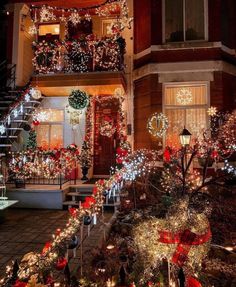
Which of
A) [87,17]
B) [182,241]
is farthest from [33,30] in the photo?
[182,241]

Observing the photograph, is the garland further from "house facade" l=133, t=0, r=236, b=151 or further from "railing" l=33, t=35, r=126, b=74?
"railing" l=33, t=35, r=126, b=74

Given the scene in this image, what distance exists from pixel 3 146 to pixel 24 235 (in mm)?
4448

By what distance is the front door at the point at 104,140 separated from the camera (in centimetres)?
1220

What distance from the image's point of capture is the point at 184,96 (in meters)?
10.9

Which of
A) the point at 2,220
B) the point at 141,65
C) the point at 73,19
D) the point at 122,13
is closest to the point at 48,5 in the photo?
the point at 73,19

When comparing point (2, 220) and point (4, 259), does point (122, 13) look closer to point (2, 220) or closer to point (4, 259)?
point (2, 220)

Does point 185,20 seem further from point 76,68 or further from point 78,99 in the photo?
point 78,99

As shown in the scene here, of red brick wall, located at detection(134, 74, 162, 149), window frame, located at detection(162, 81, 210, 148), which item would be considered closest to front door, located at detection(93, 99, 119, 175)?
red brick wall, located at detection(134, 74, 162, 149)

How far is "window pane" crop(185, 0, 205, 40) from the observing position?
1104cm

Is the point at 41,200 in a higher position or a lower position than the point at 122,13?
lower

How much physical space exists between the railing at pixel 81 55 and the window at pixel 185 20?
6.13ft

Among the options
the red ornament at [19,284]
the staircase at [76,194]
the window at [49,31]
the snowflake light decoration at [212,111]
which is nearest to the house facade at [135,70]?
the snowflake light decoration at [212,111]

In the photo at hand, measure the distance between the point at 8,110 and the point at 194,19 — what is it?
24.6ft

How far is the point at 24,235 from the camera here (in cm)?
660
